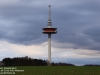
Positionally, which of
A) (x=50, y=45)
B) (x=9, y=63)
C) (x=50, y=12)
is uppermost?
(x=50, y=12)

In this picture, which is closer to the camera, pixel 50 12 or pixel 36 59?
pixel 36 59

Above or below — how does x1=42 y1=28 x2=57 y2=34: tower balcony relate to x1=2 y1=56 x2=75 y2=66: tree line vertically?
above

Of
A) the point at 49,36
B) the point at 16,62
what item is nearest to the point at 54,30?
the point at 49,36

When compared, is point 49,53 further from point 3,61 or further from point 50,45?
point 3,61

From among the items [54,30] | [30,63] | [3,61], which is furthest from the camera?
[54,30]

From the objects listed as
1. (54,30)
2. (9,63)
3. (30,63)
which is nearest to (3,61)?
(9,63)

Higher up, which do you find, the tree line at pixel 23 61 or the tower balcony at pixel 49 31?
the tower balcony at pixel 49 31

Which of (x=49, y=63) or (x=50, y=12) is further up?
(x=50, y=12)

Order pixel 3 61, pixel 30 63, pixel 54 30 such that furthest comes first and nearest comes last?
pixel 54 30 < pixel 30 63 < pixel 3 61

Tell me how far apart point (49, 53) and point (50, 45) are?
4.83 metres

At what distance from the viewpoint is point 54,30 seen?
151 meters

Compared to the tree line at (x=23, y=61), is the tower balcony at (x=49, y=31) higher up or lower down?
higher up

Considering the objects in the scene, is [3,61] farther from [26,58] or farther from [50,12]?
[50,12]

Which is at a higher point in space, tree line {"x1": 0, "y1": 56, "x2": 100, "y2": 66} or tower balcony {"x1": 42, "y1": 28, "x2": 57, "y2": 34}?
tower balcony {"x1": 42, "y1": 28, "x2": 57, "y2": 34}
